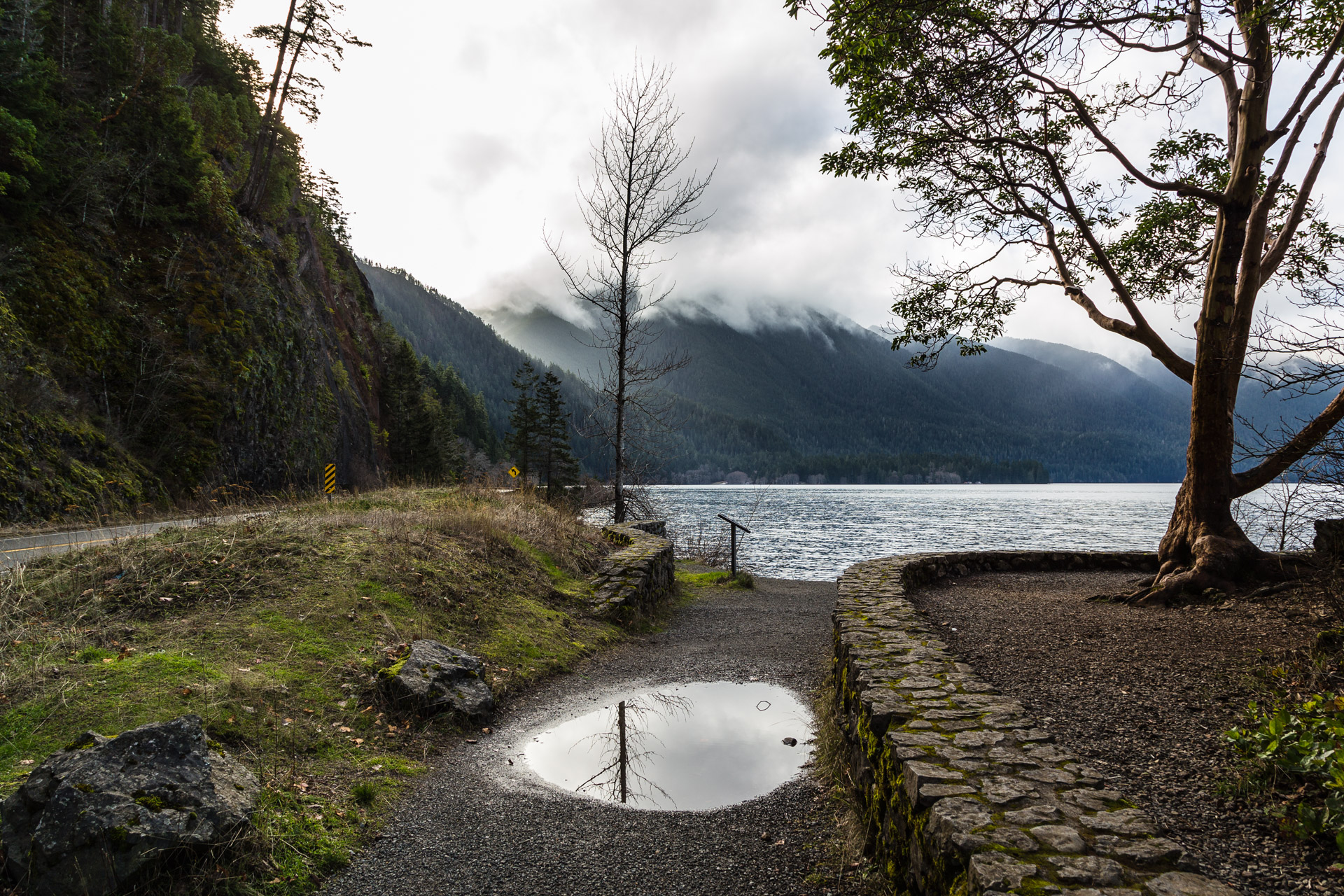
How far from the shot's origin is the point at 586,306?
59.1ft

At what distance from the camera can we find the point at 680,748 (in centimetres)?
495

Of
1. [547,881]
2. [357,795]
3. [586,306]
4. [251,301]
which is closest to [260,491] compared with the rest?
[251,301]

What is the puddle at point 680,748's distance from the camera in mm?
4258

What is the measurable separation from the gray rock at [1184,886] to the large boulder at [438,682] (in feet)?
15.2

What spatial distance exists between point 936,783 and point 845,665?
2.46 meters

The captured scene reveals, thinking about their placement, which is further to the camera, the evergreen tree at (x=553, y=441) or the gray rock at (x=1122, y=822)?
the evergreen tree at (x=553, y=441)

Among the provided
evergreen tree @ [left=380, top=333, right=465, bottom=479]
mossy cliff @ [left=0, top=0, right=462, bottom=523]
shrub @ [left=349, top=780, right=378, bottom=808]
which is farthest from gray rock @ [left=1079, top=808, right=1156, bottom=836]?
evergreen tree @ [left=380, top=333, right=465, bottom=479]

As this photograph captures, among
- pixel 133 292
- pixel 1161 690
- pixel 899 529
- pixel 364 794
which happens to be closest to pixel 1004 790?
pixel 1161 690

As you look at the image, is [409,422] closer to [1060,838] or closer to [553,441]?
[553,441]

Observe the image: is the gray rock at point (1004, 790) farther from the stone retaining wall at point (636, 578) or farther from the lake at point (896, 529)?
the lake at point (896, 529)

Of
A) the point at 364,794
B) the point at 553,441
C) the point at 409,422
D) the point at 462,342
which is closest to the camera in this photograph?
the point at 364,794

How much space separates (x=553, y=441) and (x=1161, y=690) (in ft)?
144

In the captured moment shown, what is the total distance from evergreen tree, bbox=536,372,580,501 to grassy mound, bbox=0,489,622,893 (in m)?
35.1

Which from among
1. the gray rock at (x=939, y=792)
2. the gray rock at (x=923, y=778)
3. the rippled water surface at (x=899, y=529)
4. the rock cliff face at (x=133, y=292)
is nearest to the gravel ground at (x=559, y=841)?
the gray rock at (x=923, y=778)
